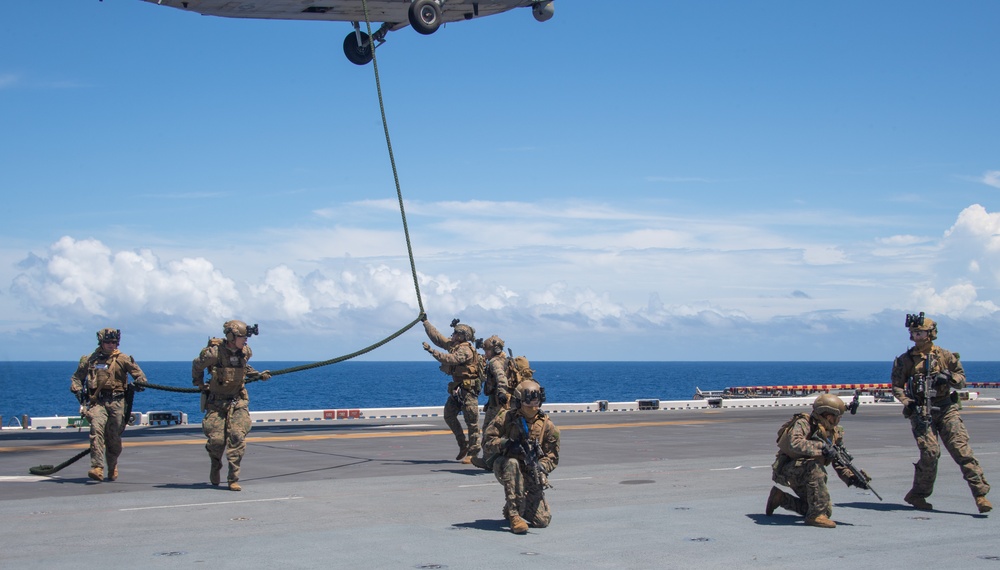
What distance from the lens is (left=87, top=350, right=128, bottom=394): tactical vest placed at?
14977mm

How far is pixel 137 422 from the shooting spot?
Result: 29.7 metres

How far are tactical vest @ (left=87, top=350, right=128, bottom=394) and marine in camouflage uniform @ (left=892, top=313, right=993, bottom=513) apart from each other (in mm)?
10784

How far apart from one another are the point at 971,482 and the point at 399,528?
21.8ft

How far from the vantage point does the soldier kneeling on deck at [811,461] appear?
11.0m

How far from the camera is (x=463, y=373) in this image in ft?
57.4

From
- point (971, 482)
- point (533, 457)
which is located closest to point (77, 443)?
point (533, 457)

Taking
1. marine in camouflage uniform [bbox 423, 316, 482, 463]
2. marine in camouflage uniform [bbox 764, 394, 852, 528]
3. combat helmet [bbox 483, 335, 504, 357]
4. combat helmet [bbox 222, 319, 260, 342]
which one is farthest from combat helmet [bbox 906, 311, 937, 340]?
combat helmet [bbox 222, 319, 260, 342]

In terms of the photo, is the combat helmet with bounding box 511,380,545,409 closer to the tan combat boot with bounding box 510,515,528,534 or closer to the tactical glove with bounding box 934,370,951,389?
the tan combat boot with bounding box 510,515,528,534

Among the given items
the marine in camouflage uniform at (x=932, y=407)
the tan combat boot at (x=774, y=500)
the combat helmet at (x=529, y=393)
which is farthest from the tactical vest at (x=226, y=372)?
the marine in camouflage uniform at (x=932, y=407)

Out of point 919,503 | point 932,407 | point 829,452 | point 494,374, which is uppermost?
point 494,374

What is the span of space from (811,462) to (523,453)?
3183mm

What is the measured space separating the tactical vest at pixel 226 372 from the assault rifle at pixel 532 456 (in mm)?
5416

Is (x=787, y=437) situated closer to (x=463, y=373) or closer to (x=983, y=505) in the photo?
(x=983, y=505)

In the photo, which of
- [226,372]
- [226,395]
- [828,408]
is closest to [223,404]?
[226,395]
